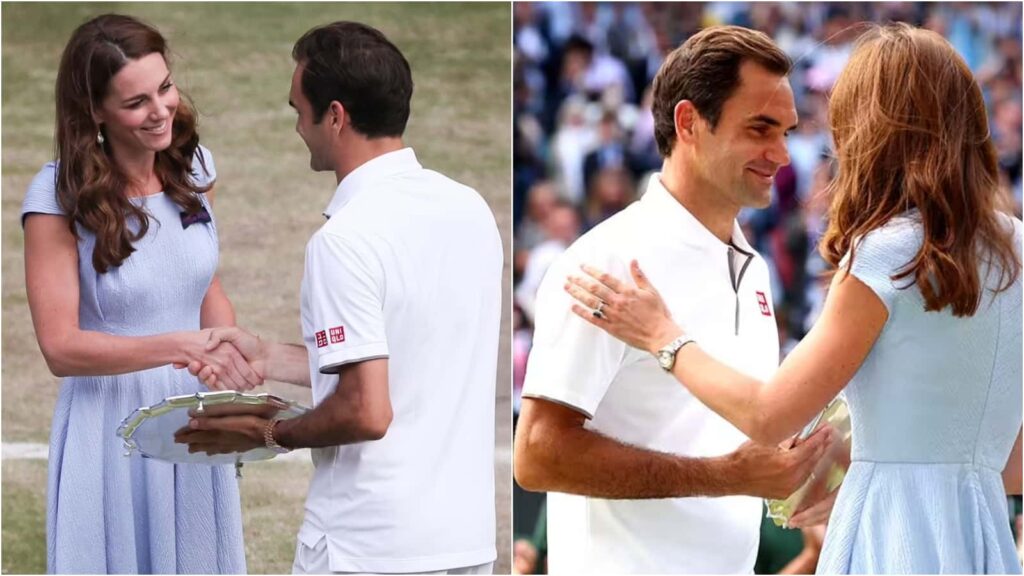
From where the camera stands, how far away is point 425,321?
8.75ft

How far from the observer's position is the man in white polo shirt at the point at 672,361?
2566mm

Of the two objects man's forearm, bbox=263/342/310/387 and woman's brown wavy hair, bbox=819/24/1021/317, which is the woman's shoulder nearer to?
man's forearm, bbox=263/342/310/387

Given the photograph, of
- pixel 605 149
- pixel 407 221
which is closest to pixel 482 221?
pixel 407 221

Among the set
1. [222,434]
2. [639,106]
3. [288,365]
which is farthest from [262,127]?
[222,434]

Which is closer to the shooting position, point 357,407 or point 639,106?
point 357,407

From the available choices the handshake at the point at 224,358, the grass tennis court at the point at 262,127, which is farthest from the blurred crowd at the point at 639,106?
the handshake at the point at 224,358

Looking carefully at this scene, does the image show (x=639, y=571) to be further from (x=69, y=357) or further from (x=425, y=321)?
(x=69, y=357)

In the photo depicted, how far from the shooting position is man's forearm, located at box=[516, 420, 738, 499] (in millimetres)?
2564

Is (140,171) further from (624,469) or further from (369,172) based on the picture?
(624,469)

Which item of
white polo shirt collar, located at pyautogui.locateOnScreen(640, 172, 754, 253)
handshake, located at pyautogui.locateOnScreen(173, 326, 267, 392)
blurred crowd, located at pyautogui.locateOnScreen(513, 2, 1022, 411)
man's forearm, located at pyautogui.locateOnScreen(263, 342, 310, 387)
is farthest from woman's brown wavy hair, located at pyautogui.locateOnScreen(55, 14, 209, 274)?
blurred crowd, located at pyautogui.locateOnScreen(513, 2, 1022, 411)

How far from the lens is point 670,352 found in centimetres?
242

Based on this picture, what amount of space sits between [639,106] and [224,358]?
15.6 ft

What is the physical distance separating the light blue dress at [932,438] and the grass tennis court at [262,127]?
3.24m

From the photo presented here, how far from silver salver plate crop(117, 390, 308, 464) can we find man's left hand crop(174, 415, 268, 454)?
0.05ft
